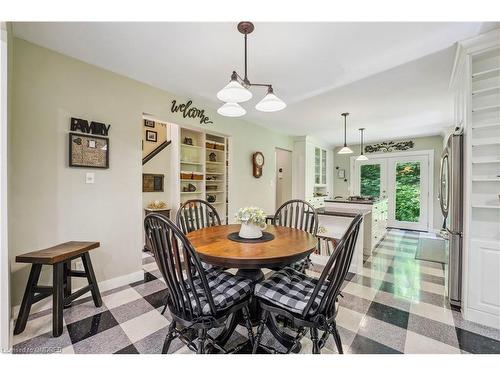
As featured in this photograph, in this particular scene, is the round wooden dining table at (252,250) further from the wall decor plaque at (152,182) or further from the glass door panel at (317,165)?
the glass door panel at (317,165)

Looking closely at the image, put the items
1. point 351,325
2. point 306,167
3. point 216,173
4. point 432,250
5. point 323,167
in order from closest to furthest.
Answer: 1. point 351,325
2. point 432,250
3. point 216,173
4. point 306,167
5. point 323,167

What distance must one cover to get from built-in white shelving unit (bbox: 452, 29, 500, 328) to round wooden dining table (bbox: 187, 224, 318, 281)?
136 centimetres

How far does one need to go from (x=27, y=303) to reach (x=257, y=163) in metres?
3.46

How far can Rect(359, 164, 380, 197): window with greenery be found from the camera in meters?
6.16

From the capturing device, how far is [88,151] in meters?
2.27

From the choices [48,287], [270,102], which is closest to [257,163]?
[270,102]

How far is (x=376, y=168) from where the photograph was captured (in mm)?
6184

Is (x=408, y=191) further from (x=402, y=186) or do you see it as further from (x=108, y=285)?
(x=108, y=285)

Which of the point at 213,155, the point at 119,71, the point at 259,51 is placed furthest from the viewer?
the point at 213,155

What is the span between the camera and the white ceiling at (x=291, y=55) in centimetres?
176

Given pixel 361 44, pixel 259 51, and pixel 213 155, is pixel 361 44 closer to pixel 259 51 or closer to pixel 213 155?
pixel 259 51

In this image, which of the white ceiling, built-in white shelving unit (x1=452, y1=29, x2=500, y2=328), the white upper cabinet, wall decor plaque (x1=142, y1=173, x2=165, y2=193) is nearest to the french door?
the white upper cabinet
